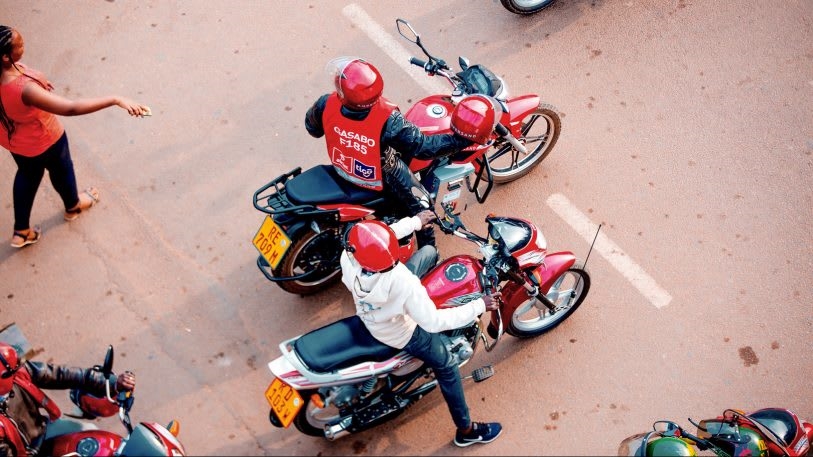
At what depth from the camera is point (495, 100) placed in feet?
15.6

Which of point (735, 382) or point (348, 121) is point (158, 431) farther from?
point (735, 382)

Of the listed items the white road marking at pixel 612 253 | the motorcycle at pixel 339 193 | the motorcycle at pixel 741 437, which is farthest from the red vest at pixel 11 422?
the white road marking at pixel 612 253

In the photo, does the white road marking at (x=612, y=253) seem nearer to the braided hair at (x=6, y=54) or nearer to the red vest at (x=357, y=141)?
the red vest at (x=357, y=141)

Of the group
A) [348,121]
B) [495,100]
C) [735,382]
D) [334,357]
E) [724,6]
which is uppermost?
[348,121]

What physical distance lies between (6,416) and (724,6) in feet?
22.6

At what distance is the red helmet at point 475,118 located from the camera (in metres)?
4.50

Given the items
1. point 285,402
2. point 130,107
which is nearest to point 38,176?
point 130,107

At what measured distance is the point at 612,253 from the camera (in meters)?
5.61

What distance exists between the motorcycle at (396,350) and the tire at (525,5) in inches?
122

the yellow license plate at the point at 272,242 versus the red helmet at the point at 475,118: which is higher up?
the red helmet at the point at 475,118

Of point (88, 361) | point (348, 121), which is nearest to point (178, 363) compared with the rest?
point (88, 361)

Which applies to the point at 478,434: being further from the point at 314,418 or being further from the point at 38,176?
the point at 38,176

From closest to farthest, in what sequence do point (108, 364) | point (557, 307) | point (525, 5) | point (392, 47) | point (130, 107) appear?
point (108, 364) → point (130, 107) → point (557, 307) → point (392, 47) → point (525, 5)

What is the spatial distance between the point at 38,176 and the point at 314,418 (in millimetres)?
2784
